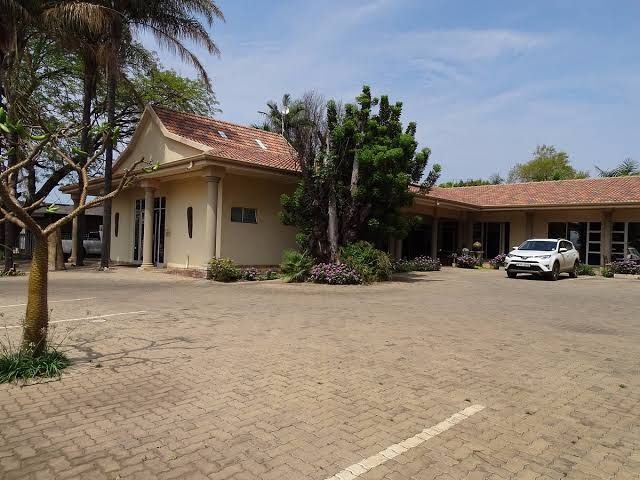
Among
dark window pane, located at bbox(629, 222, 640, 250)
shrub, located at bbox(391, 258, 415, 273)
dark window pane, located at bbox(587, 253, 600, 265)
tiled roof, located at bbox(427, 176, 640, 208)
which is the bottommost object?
shrub, located at bbox(391, 258, 415, 273)

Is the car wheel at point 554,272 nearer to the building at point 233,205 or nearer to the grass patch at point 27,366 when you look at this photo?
the building at point 233,205

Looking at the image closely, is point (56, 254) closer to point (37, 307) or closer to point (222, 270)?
point (222, 270)

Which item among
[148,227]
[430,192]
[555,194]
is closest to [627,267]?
[555,194]

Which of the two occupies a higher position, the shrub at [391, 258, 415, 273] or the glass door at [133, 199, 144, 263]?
the glass door at [133, 199, 144, 263]

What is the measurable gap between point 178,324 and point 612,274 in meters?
19.9

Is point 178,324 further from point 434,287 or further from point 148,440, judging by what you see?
point 434,287

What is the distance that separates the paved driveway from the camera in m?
3.40

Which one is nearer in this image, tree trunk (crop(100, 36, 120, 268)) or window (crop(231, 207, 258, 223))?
tree trunk (crop(100, 36, 120, 268))

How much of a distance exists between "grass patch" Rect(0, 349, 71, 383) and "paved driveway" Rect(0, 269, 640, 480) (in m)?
0.21

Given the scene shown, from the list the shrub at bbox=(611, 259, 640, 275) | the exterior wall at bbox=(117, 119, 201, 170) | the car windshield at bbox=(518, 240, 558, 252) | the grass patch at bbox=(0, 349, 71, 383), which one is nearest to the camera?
the grass patch at bbox=(0, 349, 71, 383)

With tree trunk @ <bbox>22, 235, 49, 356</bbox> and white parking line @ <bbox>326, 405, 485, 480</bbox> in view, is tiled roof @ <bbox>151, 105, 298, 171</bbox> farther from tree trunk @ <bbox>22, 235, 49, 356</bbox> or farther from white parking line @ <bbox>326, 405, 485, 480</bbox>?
white parking line @ <bbox>326, 405, 485, 480</bbox>

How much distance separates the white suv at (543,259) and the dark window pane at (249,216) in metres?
10.1

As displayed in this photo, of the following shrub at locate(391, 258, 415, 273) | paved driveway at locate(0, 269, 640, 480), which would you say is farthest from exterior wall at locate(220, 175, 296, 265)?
paved driveway at locate(0, 269, 640, 480)

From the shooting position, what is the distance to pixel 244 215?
55.9 ft
